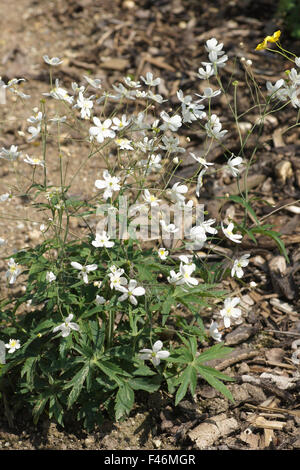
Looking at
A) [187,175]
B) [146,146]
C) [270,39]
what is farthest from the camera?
[187,175]

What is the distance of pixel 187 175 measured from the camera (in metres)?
4.16

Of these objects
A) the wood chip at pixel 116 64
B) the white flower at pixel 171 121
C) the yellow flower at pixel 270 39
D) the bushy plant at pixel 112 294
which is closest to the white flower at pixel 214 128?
the bushy plant at pixel 112 294

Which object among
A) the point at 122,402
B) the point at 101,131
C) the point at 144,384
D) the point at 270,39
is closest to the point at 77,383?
the point at 122,402

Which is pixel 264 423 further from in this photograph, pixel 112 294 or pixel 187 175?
pixel 187 175

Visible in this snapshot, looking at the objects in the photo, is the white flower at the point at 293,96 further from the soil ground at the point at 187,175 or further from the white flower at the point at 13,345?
the white flower at the point at 13,345

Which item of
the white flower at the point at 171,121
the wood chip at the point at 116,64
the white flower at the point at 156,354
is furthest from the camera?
the wood chip at the point at 116,64

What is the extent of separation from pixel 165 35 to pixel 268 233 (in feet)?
11.4

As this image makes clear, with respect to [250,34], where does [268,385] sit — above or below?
below

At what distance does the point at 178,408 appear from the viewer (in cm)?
285

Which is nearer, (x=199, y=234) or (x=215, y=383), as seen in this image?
(x=199, y=234)

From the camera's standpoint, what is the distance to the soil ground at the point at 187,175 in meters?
2.77

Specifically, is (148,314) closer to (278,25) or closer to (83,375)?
(83,375)

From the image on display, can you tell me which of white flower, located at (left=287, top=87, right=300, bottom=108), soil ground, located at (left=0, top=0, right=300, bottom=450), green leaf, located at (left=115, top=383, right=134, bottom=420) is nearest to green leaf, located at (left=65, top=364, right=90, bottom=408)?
green leaf, located at (left=115, top=383, right=134, bottom=420)
